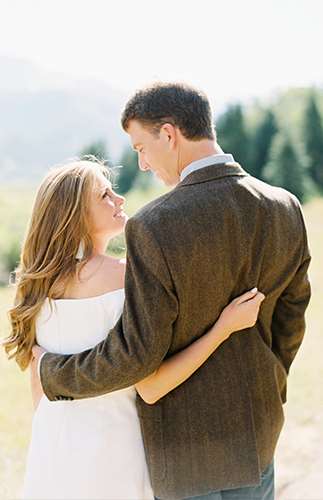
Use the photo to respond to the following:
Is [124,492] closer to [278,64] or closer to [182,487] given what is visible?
[182,487]

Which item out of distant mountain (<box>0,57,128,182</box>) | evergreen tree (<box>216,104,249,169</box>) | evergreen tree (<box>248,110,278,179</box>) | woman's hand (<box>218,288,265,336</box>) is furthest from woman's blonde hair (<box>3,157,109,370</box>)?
distant mountain (<box>0,57,128,182</box>)

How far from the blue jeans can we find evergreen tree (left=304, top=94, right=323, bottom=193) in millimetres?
29549

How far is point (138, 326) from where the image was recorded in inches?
84.0

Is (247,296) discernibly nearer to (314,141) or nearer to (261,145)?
(314,141)

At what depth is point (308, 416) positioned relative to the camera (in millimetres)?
5270

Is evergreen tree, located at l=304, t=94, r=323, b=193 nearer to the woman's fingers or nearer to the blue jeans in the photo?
the blue jeans

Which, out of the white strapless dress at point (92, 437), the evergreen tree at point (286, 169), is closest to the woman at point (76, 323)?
the white strapless dress at point (92, 437)

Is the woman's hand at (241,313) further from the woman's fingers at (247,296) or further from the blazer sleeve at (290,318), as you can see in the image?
the blazer sleeve at (290,318)

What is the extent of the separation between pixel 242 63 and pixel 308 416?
64.8m

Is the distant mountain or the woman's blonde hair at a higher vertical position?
the woman's blonde hair

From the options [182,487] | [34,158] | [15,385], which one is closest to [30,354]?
[182,487]

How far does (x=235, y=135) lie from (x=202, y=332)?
32.6 meters

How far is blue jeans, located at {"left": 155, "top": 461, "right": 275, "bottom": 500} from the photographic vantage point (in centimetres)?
230

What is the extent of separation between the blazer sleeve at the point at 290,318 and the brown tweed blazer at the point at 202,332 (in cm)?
9
